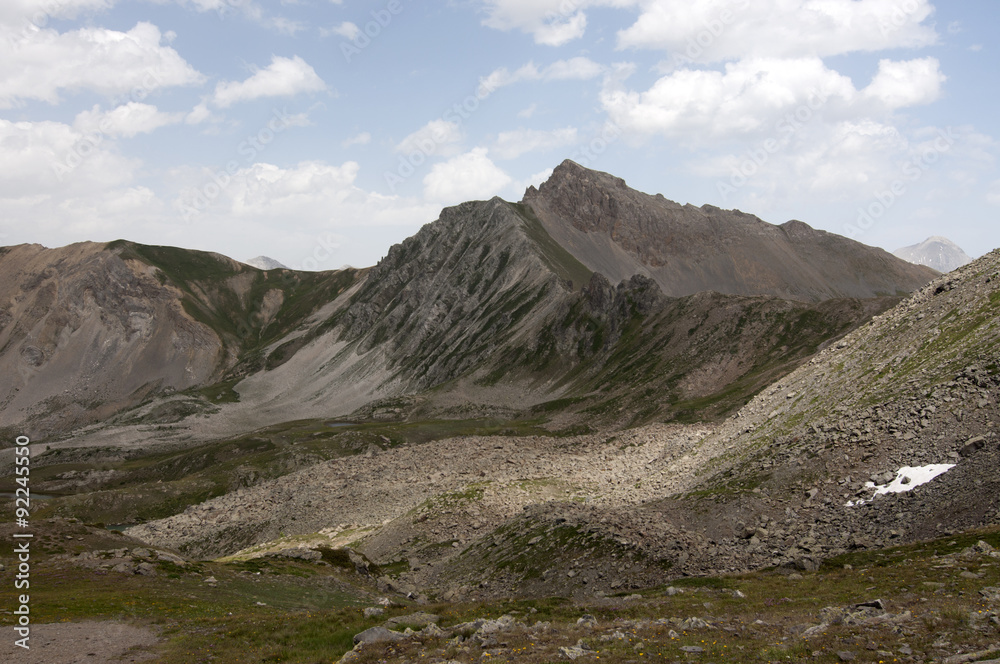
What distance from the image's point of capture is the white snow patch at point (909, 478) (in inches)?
1357

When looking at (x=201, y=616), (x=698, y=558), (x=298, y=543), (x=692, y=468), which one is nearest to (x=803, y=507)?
(x=698, y=558)

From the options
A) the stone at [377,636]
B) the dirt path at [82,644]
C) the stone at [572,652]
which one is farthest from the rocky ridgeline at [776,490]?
the dirt path at [82,644]

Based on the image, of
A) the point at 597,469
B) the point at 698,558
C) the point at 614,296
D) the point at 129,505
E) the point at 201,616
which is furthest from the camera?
the point at 614,296

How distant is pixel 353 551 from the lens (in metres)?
53.8

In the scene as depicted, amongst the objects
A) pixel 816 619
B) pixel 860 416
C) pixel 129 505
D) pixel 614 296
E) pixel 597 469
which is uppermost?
pixel 614 296

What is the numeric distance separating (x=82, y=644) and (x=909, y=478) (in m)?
38.4

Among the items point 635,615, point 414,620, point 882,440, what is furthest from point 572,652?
point 882,440

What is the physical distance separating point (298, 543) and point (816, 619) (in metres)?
53.7

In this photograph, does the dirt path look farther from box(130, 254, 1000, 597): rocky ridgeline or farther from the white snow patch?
the white snow patch

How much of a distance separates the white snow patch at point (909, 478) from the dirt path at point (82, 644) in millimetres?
34257

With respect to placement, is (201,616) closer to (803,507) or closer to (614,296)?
(803,507)

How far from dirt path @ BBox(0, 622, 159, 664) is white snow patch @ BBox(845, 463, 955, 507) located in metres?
34.3

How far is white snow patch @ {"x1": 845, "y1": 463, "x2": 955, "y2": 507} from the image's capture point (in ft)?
113

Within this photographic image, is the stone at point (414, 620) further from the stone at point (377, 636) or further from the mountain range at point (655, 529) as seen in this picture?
the stone at point (377, 636)
